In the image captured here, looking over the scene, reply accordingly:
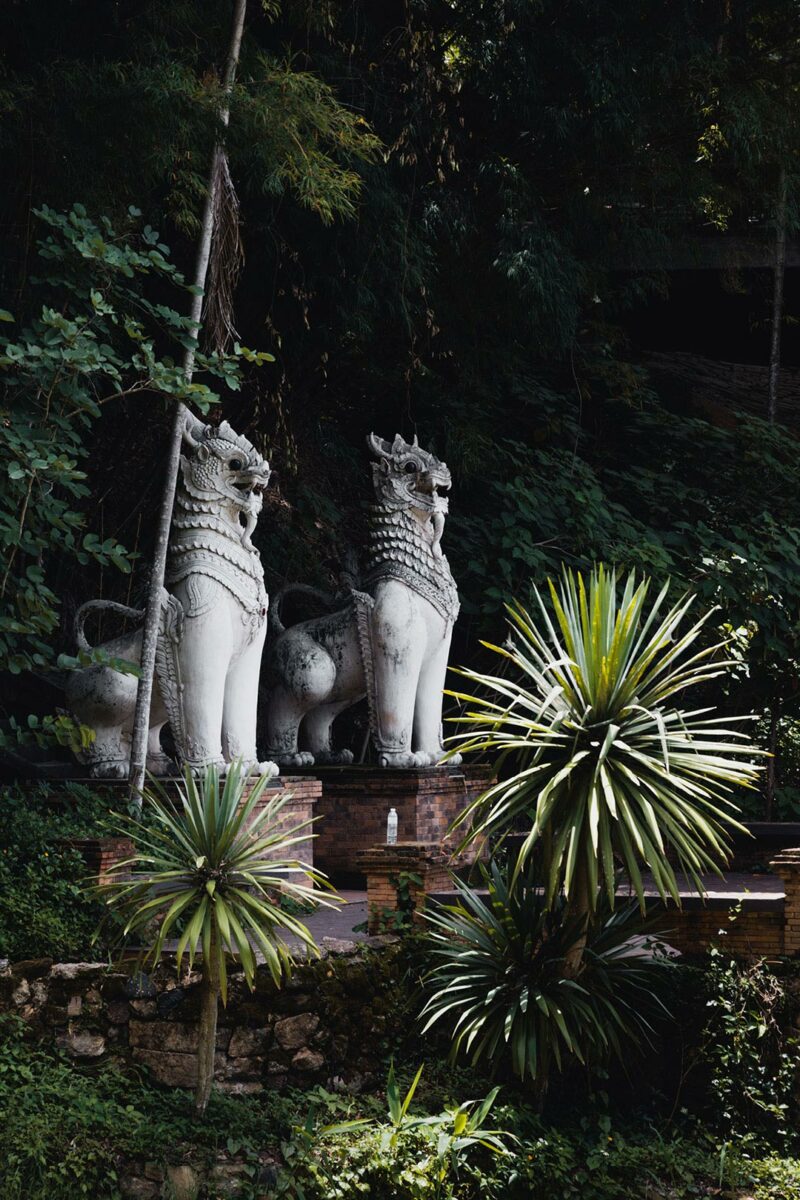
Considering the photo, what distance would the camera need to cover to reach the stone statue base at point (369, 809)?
31.1 feet

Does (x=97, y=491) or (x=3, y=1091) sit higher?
(x=97, y=491)

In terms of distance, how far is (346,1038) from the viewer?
666 cm

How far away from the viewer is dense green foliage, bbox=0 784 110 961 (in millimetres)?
6816

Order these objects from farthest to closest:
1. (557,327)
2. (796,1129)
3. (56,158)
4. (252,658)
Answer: (557,327)
(252,658)
(56,158)
(796,1129)

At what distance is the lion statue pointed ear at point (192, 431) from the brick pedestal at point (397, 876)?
281cm

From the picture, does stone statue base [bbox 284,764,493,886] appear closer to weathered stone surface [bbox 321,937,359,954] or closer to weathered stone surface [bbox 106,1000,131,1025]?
weathered stone surface [bbox 321,937,359,954]

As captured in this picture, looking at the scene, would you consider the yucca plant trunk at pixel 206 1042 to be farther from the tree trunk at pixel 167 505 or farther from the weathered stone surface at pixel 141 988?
the tree trunk at pixel 167 505

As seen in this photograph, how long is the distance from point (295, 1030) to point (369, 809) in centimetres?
303

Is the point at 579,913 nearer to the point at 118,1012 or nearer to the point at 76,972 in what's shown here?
the point at 118,1012

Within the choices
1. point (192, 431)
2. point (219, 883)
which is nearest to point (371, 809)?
point (192, 431)

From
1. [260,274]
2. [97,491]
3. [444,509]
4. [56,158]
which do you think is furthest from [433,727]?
[56,158]

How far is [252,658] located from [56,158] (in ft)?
10.1

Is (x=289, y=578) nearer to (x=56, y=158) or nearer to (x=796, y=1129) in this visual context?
(x=56, y=158)

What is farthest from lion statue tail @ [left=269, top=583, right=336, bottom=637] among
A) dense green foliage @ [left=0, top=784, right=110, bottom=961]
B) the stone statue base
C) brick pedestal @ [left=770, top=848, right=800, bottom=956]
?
brick pedestal @ [left=770, top=848, right=800, bottom=956]
